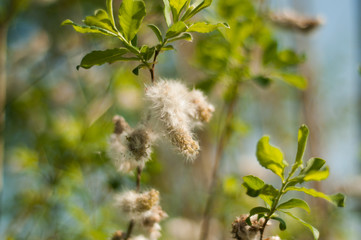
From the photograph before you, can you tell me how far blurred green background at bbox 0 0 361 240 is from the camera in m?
1.44

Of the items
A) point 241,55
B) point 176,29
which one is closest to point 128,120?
point 241,55

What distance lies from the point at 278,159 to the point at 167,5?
0.36 metres

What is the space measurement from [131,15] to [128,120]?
161 cm

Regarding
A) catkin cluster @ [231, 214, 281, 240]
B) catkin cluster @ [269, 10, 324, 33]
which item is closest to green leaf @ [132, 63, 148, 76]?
catkin cluster @ [231, 214, 281, 240]

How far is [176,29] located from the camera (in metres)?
0.71

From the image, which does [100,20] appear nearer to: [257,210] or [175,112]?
[175,112]

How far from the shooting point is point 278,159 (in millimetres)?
696

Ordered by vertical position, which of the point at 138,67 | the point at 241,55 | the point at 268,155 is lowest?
the point at 268,155

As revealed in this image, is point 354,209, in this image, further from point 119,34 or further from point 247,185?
point 119,34

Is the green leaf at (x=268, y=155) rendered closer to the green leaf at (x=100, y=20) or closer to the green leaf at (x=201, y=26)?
the green leaf at (x=201, y=26)

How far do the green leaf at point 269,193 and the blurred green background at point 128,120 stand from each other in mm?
226

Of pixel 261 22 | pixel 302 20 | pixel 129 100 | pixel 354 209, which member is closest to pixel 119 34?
pixel 261 22

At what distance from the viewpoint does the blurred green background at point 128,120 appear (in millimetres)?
1443

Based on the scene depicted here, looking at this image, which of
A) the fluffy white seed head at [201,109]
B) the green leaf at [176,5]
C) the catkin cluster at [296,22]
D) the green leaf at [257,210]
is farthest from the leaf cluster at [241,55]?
the green leaf at [257,210]
